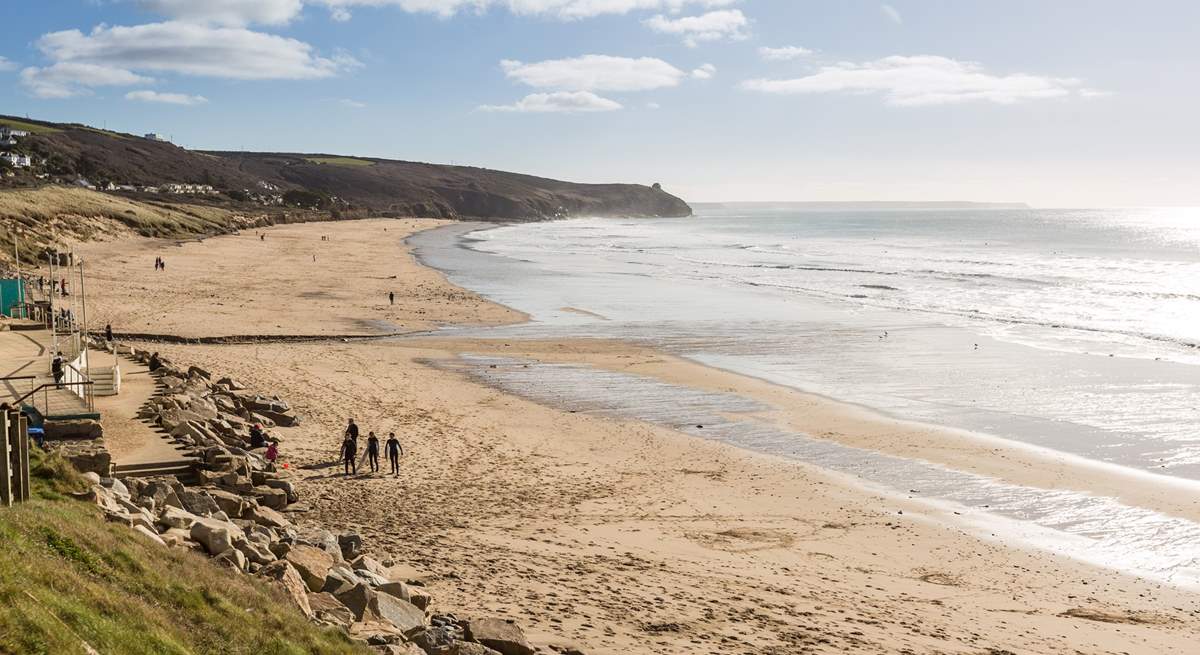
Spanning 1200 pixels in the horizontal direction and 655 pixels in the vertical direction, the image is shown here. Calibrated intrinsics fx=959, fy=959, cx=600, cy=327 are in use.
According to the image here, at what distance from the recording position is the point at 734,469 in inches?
745

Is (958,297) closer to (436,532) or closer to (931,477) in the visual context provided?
(931,477)

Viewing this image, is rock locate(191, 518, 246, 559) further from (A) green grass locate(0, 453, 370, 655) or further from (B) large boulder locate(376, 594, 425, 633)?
(B) large boulder locate(376, 594, 425, 633)

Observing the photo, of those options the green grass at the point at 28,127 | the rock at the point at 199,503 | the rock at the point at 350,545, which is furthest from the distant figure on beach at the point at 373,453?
the green grass at the point at 28,127

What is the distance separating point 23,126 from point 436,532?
16145 centimetres

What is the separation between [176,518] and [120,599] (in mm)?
3683

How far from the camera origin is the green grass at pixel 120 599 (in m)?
6.31

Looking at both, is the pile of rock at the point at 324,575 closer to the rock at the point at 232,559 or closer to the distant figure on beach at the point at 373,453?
the rock at the point at 232,559

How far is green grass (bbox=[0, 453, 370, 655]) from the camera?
20.7 ft

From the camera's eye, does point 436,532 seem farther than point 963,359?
No

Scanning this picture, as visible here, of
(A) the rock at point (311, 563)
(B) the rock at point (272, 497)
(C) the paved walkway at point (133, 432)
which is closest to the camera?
(A) the rock at point (311, 563)

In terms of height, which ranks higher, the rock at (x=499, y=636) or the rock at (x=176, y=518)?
the rock at (x=176, y=518)

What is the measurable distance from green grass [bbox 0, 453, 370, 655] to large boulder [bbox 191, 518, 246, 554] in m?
0.55

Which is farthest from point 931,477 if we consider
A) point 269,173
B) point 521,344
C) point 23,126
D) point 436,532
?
point 269,173

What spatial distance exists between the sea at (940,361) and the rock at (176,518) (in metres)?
12.0
